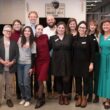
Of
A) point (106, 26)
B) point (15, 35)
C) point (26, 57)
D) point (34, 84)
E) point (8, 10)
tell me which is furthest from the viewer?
point (8, 10)

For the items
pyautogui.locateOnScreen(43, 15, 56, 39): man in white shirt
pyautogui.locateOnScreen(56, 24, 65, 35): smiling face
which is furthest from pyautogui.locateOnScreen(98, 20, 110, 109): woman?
→ pyautogui.locateOnScreen(43, 15, 56, 39): man in white shirt

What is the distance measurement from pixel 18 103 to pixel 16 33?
119 cm

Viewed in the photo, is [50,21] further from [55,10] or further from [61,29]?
[55,10]

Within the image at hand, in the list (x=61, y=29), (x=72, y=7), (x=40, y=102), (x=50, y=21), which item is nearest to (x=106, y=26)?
(x=61, y=29)

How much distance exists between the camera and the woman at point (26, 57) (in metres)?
4.66

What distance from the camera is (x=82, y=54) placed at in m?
4.61

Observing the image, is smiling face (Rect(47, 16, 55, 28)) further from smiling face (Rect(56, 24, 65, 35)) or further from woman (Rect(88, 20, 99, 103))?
woman (Rect(88, 20, 99, 103))

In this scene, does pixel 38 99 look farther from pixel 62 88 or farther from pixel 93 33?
pixel 93 33

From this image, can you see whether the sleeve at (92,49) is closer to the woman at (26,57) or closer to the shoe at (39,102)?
the woman at (26,57)

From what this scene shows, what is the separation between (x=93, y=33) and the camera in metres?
5.03

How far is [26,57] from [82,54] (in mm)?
905

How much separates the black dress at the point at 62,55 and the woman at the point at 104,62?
0.50 metres

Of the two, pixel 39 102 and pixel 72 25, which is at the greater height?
pixel 72 25

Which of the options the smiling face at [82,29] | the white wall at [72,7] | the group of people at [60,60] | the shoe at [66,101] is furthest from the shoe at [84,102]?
the white wall at [72,7]
